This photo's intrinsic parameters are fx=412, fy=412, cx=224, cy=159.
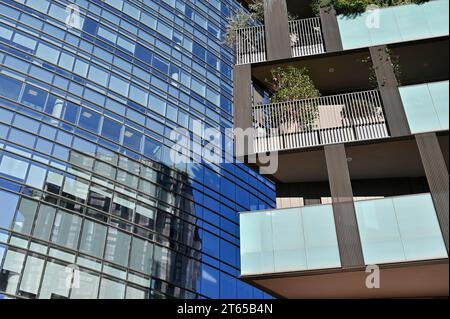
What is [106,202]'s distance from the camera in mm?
24688

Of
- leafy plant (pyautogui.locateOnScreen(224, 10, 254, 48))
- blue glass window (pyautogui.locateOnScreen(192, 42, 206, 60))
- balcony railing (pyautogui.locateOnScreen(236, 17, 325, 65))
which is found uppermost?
blue glass window (pyautogui.locateOnScreen(192, 42, 206, 60))

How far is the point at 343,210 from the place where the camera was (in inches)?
389

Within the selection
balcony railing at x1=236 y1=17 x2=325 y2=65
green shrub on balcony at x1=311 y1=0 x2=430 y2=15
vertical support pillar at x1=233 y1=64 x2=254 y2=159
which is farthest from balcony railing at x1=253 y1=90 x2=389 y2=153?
green shrub on balcony at x1=311 y1=0 x2=430 y2=15

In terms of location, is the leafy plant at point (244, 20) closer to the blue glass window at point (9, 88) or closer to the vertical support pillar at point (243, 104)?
the vertical support pillar at point (243, 104)

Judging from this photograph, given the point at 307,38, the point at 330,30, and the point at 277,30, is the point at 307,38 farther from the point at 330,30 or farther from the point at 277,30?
the point at 277,30

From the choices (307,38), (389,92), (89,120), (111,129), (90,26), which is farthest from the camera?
(90,26)

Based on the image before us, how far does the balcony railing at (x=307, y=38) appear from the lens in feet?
43.3

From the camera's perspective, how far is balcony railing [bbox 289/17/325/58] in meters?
13.2

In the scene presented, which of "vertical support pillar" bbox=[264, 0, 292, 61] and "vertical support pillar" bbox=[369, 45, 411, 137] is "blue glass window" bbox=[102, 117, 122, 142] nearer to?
"vertical support pillar" bbox=[264, 0, 292, 61]

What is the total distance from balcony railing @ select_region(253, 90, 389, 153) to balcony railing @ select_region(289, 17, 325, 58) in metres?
1.74

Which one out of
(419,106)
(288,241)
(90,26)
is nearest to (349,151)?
(419,106)

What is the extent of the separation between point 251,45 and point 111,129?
15.8m

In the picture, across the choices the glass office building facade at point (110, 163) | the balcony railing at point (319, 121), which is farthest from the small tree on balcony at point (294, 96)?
the glass office building facade at point (110, 163)
